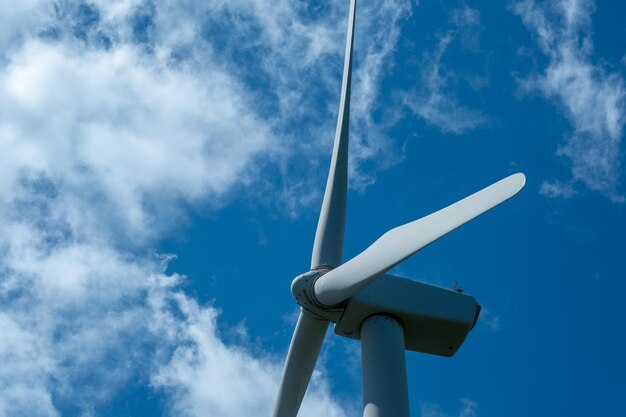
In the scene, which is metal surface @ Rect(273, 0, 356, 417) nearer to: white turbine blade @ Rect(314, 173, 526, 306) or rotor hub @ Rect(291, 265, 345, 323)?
rotor hub @ Rect(291, 265, 345, 323)

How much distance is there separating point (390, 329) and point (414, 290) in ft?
3.13

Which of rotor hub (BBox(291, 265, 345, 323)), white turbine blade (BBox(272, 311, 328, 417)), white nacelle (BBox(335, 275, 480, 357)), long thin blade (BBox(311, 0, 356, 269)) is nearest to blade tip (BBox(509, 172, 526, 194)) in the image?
white nacelle (BBox(335, 275, 480, 357))

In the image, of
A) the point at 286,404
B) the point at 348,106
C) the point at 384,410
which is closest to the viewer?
the point at 384,410

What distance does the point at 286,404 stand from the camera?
48.0 ft

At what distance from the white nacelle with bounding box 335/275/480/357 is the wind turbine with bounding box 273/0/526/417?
0.06 feet

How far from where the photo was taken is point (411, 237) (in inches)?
491

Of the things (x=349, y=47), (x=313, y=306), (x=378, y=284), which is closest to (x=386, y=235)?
(x=378, y=284)

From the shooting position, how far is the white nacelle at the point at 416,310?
44.9ft

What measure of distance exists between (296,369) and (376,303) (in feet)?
7.36

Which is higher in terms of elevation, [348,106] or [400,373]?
[348,106]

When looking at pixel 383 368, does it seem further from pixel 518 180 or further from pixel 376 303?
pixel 518 180

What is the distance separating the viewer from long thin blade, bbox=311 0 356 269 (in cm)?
1512

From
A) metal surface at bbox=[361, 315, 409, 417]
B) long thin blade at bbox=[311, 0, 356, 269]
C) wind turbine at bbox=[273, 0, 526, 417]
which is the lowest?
metal surface at bbox=[361, 315, 409, 417]

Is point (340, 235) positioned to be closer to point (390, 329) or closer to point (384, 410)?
point (390, 329)
